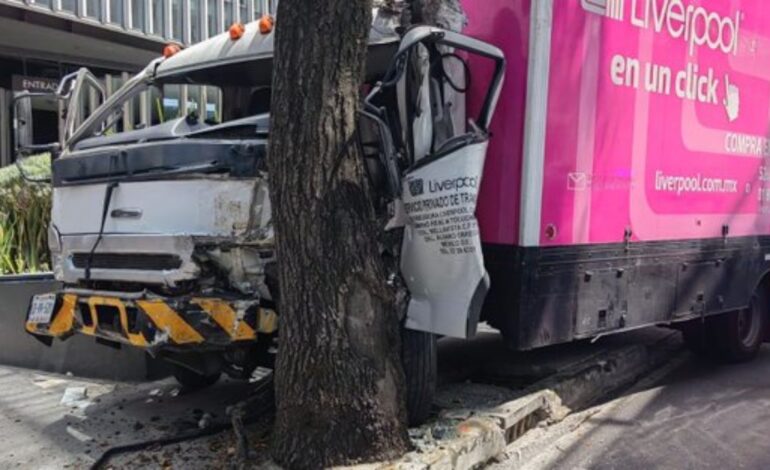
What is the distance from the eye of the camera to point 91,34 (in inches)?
518

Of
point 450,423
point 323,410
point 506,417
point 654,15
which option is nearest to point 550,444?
point 506,417

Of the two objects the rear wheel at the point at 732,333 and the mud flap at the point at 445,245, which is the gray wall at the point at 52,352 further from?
the rear wheel at the point at 732,333

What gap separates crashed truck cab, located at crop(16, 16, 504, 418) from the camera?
4.05 meters

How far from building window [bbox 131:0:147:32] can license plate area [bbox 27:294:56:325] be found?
957cm

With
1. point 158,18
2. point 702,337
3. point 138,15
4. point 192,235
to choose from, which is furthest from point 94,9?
point 702,337

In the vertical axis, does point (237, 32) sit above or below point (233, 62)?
above

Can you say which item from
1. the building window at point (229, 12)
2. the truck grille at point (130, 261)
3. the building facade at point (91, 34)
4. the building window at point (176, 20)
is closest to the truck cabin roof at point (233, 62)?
the truck grille at point (130, 261)

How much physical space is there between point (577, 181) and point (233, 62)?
2.38m

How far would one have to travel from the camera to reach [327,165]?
377 centimetres

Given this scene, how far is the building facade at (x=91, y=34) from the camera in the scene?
1222cm

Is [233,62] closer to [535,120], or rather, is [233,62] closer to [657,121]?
[535,120]

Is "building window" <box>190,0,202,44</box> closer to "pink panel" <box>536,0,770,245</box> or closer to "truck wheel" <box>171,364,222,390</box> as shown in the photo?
"truck wheel" <box>171,364,222,390</box>

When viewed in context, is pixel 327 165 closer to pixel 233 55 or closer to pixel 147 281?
pixel 147 281

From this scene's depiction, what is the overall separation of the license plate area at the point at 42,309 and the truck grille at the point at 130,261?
0.27m
